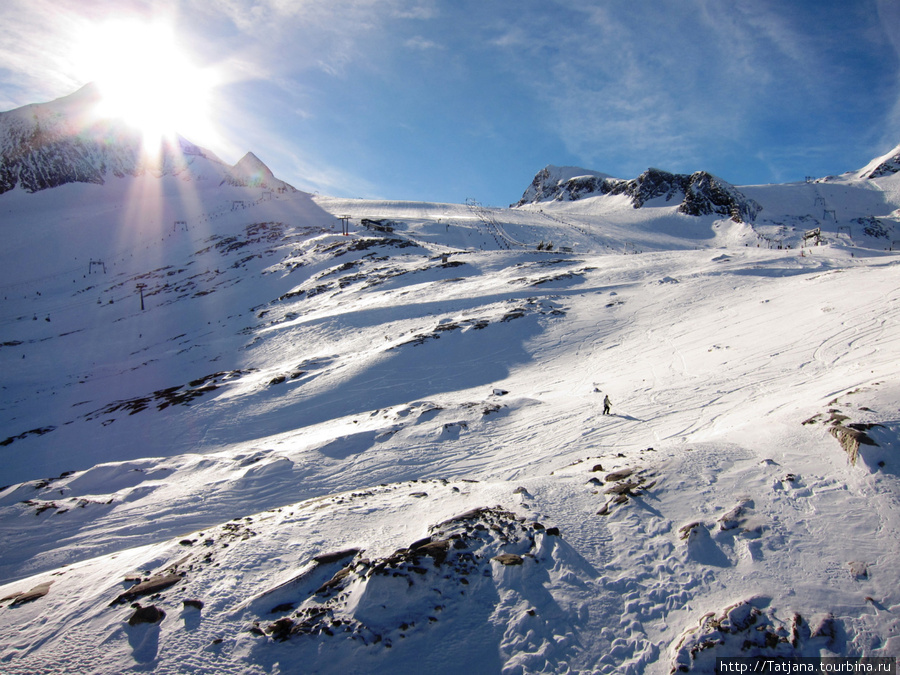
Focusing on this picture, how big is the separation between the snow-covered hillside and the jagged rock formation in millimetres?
44093

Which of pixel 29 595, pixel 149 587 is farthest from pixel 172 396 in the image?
pixel 149 587

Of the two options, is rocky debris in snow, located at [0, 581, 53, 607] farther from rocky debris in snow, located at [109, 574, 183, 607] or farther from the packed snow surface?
rocky debris in snow, located at [109, 574, 183, 607]

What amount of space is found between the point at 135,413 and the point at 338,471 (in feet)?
35.8

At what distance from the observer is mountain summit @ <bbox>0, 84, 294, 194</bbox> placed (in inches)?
3142

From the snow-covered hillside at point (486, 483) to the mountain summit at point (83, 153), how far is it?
3252 inches

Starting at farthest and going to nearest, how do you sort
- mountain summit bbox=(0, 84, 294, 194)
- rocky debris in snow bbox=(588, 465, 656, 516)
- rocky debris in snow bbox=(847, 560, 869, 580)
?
mountain summit bbox=(0, 84, 294, 194)
rocky debris in snow bbox=(588, 465, 656, 516)
rocky debris in snow bbox=(847, 560, 869, 580)

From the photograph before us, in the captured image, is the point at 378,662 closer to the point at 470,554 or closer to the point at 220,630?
the point at 470,554

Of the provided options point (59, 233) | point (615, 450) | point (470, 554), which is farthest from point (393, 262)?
point (59, 233)

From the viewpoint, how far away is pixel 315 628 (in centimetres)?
410

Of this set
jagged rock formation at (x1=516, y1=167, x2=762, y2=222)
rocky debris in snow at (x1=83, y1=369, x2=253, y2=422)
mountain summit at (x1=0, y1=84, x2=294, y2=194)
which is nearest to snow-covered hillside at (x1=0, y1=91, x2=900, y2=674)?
rocky debris in snow at (x1=83, y1=369, x2=253, y2=422)

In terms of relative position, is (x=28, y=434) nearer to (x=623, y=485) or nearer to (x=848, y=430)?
(x=623, y=485)

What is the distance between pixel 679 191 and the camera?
226 feet

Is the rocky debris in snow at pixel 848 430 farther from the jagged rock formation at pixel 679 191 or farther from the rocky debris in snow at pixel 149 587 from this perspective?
the jagged rock formation at pixel 679 191

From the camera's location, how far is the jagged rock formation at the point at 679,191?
60625mm
